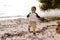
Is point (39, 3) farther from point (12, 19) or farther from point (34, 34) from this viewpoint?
point (34, 34)

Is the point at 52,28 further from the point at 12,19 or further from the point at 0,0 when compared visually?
the point at 0,0

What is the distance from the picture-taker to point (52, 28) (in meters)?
A: 2.95

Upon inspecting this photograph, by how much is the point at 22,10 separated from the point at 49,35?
3.97 feet

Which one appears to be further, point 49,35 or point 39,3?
point 39,3

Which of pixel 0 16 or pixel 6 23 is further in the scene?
pixel 0 16

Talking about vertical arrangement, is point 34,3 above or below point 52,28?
above

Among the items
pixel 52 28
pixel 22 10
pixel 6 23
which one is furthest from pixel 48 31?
pixel 22 10

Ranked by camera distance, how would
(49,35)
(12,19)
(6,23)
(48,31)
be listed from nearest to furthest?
1. (49,35)
2. (48,31)
3. (6,23)
4. (12,19)

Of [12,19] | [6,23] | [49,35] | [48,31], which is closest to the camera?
[49,35]

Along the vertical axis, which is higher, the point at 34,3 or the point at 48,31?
the point at 34,3

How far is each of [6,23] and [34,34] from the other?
2.63 feet

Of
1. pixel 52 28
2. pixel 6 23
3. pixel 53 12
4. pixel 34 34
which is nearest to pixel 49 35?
pixel 34 34

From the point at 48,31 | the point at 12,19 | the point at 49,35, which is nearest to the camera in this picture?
the point at 49,35

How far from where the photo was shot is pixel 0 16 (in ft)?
11.9
